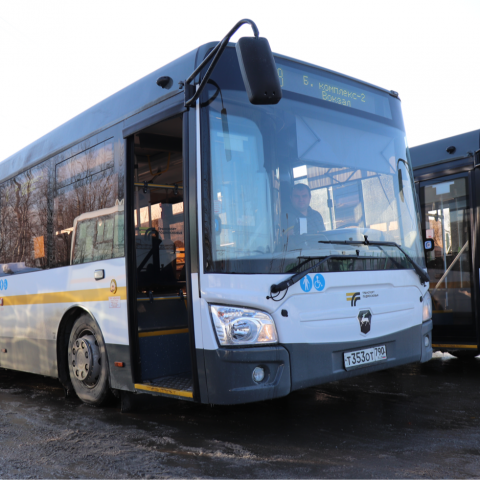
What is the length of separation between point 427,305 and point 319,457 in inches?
88.2

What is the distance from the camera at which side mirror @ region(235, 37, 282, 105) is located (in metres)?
3.96

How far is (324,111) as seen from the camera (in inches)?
202

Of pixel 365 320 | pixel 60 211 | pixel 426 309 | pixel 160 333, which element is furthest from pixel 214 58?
pixel 426 309

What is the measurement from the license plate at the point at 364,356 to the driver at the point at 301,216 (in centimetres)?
109

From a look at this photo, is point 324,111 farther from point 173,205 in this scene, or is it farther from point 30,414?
point 30,414

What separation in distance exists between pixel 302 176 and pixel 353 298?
3.75 feet

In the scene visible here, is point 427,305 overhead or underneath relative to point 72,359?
overhead

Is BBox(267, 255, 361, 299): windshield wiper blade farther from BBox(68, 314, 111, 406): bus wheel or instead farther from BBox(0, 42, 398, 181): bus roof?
BBox(68, 314, 111, 406): bus wheel

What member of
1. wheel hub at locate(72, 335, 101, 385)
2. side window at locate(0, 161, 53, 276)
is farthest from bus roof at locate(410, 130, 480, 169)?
wheel hub at locate(72, 335, 101, 385)

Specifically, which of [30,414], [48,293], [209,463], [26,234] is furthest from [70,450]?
[26,234]

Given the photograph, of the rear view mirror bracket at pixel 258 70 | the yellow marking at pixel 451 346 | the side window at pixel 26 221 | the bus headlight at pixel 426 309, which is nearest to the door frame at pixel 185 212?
the rear view mirror bracket at pixel 258 70

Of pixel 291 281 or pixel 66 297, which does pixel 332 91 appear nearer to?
pixel 291 281

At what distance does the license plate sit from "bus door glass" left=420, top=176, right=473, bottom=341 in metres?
3.15

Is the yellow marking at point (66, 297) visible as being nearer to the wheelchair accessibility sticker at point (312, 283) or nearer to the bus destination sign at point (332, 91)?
the wheelchair accessibility sticker at point (312, 283)
